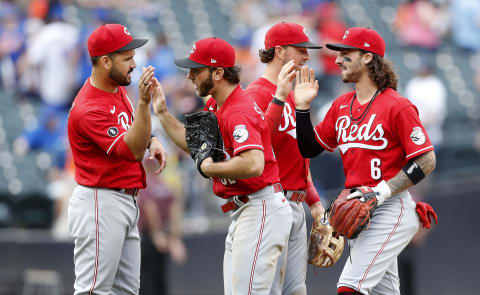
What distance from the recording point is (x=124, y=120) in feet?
18.9

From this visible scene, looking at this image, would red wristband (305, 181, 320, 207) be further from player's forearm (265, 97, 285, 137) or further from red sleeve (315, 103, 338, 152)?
player's forearm (265, 97, 285, 137)

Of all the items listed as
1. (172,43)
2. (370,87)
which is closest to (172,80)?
(172,43)

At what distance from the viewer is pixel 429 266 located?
9.70m

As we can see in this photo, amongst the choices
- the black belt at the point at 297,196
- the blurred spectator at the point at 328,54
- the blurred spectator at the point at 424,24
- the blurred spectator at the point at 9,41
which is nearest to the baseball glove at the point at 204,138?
the black belt at the point at 297,196

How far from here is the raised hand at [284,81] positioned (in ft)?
18.1

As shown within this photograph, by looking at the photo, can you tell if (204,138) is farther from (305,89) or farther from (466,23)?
(466,23)

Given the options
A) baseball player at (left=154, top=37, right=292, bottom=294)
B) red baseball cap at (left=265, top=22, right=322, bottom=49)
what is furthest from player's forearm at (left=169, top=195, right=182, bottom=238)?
baseball player at (left=154, top=37, right=292, bottom=294)

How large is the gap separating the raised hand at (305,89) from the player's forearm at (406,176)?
765mm

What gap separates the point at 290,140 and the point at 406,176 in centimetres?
91

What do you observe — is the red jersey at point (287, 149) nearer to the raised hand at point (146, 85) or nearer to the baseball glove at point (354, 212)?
the baseball glove at point (354, 212)

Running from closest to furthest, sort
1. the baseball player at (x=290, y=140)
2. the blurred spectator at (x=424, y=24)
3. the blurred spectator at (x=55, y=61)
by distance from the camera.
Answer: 1. the baseball player at (x=290, y=140)
2. the blurred spectator at (x=55, y=61)
3. the blurred spectator at (x=424, y=24)

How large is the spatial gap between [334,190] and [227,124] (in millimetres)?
4931

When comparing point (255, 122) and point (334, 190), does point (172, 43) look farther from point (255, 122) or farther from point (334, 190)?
point (255, 122)

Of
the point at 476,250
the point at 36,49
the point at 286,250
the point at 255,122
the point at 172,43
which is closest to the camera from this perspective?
the point at 255,122
